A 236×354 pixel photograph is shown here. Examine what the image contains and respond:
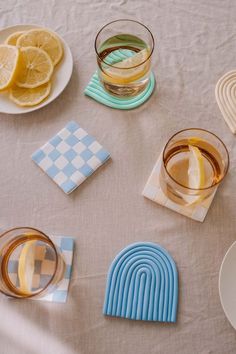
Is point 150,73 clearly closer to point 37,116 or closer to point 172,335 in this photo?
point 37,116

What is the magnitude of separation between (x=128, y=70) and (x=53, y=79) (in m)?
0.17

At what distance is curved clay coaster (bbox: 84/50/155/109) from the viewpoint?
0.76m

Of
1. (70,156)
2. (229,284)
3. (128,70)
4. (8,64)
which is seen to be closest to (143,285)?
(229,284)

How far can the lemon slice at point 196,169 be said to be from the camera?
0.65 m

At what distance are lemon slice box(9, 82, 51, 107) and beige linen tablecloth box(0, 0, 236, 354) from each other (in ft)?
0.09

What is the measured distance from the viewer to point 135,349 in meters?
0.61

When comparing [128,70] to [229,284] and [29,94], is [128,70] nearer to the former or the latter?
[29,94]

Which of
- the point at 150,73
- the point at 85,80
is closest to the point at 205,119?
the point at 150,73

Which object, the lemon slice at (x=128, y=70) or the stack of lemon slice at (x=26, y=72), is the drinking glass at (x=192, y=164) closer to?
the lemon slice at (x=128, y=70)

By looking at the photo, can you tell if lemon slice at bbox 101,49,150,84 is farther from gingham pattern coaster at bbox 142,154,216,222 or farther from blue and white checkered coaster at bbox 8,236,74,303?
blue and white checkered coaster at bbox 8,236,74,303

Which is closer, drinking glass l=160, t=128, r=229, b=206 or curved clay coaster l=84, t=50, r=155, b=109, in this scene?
drinking glass l=160, t=128, r=229, b=206

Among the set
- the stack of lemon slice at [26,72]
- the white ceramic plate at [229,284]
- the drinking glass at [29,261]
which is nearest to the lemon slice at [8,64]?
the stack of lemon slice at [26,72]

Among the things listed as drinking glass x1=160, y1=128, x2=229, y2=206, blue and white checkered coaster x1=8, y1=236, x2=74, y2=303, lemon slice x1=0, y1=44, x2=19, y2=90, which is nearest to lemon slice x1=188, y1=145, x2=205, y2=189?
drinking glass x1=160, y1=128, x2=229, y2=206

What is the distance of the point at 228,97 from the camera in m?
0.76
